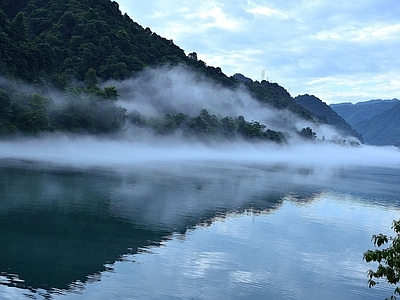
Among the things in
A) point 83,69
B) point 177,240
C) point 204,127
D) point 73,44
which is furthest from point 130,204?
point 204,127

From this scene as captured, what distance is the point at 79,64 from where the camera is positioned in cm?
6662

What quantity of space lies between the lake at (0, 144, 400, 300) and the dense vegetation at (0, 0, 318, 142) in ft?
53.7

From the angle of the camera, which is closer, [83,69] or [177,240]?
[177,240]

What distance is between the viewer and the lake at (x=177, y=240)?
11.6m

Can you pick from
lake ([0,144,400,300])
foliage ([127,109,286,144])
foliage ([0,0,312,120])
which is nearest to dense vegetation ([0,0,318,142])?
foliage ([0,0,312,120])

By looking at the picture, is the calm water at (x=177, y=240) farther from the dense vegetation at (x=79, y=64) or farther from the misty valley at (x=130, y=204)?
the dense vegetation at (x=79, y=64)

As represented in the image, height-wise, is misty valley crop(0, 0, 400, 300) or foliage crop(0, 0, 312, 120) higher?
foliage crop(0, 0, 312, 120)

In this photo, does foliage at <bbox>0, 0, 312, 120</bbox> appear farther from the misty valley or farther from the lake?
the lake

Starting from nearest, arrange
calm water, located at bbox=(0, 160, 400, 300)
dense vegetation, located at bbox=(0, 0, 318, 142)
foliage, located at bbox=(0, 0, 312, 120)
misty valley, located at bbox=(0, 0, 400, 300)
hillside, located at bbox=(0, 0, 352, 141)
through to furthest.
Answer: calm water, located at bbox=(0, 160, 400, 300)
misty valley, located at bbox=(0, 0, 400, 300)
dense vegetation, located at bbox=(0, 0, 318, 142)
hillside, located at bbox=(0, 0, 352, 141)
foliage, located at bbox=(0, 0, 312, 120)

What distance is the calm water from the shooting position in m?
11.6

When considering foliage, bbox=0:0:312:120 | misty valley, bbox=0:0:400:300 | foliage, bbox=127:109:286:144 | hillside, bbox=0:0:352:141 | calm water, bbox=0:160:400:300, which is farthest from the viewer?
foliage, bbox=127:109:286:144

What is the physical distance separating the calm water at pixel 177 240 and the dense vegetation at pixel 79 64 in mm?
16384

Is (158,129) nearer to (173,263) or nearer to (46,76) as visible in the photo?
(46,76)

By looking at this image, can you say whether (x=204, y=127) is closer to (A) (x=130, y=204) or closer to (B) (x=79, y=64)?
(B) (x=79, y=64)
